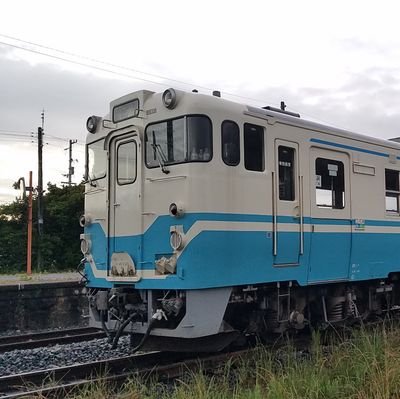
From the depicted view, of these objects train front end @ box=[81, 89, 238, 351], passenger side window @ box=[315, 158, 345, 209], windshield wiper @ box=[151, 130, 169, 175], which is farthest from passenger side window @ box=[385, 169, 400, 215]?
windshield wiper @ box=[151, 130, 169, 175]

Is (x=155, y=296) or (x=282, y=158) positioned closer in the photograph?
(x=155, y=296)

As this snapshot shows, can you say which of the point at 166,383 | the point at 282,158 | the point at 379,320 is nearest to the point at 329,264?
the point at 282,158

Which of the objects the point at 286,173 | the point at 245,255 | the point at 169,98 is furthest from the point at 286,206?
the point at 169,98

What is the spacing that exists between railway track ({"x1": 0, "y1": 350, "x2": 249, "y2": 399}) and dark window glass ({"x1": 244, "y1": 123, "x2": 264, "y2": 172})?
264cm

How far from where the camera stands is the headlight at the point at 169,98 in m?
7.42

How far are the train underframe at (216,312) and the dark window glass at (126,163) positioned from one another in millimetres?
1586

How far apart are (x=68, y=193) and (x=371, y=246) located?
31175 mm

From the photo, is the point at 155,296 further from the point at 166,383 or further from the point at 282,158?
the point at 282,158

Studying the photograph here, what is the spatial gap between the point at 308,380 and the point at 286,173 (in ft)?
11.7

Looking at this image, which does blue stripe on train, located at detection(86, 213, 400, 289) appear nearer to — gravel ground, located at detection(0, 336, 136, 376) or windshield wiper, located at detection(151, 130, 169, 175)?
windshield wiper, located at detection(151, 130, 169, 175)

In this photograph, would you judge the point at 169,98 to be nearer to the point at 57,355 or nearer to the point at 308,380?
the point at 308,380

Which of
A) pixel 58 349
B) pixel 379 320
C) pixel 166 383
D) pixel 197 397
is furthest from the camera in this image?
pixel 379 320

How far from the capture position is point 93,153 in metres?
8.95

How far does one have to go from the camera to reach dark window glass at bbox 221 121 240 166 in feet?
24.3
